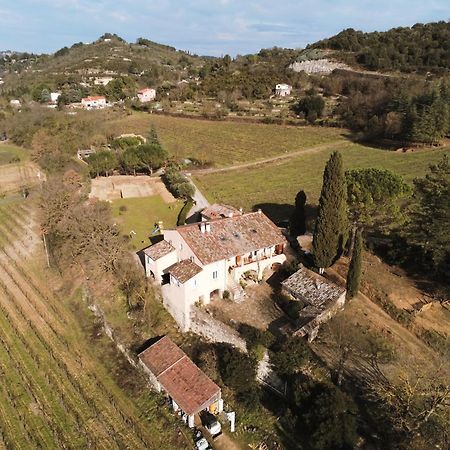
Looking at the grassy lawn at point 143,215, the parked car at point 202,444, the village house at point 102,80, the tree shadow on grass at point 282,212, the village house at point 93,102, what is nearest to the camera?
the parked car at point 202,444

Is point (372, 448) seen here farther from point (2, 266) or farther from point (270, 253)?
point (2, 266)

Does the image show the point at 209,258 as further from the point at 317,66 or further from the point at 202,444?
the point at 317,66

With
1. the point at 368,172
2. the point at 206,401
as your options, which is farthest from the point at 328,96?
the point at 206,401

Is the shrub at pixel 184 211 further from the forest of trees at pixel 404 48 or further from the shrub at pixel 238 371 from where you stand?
the forest of trees at pixel 404 48

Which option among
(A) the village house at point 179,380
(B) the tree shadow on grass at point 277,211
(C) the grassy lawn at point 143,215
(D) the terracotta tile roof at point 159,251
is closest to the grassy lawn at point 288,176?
(B) the tree shadow on grass at point 277,211

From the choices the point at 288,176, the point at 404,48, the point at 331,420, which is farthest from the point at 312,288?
the point at 404,48
